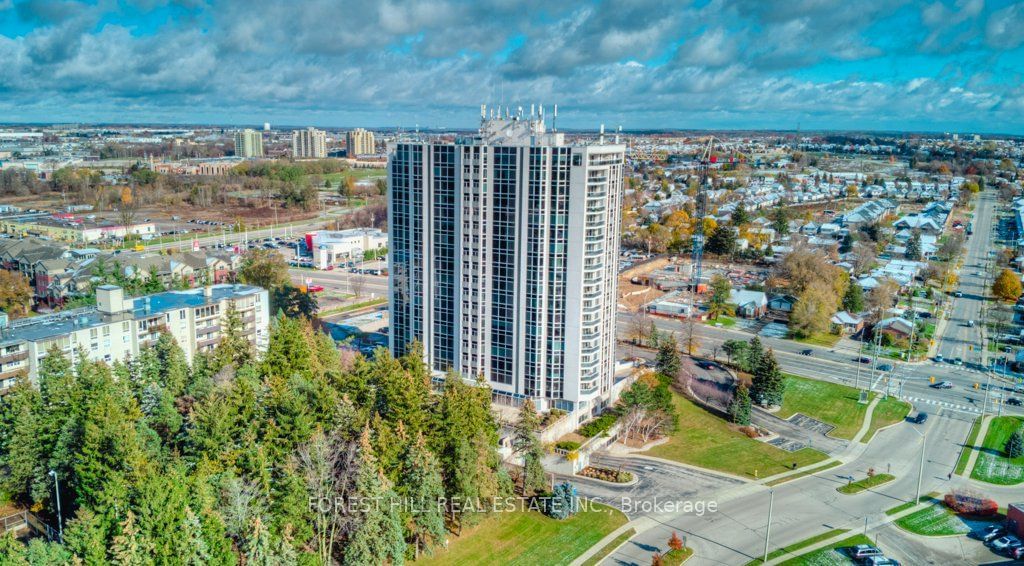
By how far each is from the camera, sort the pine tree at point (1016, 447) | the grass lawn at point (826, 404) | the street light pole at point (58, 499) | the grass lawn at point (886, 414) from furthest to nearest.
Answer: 1. the grass lawn at point (826, 404)
2. the grass lawn at point (886, 414)
3. the pine tree at point (1016, 447)
4. the street light pole at point (58, 499)

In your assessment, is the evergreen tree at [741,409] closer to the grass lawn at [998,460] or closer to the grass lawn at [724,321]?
the grass lawn at [998,460]

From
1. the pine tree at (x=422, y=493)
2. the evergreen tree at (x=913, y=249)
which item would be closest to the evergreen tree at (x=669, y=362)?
the pine tree at (x=422, y=493)

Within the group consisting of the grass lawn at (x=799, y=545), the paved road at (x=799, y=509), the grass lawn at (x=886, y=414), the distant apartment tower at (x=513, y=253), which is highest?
the distant apartment tower at (x=513, y=253)

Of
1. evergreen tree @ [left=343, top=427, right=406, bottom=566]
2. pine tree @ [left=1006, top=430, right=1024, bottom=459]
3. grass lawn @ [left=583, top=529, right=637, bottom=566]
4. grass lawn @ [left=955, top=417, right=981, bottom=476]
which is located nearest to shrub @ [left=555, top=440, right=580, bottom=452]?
grass lawn @ [left=583, top=529, right=637, bottom=566]

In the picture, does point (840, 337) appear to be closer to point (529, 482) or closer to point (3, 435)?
point (529, 482)

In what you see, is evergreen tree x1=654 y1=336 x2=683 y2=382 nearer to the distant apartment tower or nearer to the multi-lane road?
the distant apartment tower
